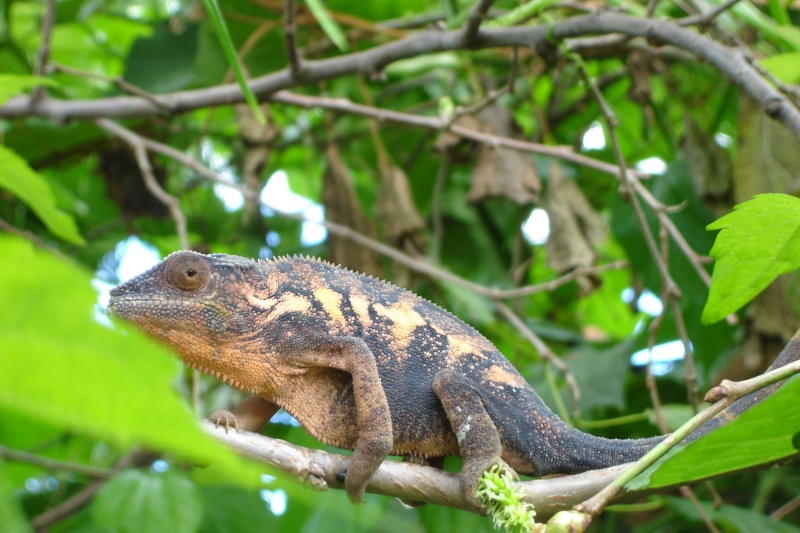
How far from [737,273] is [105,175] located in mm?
2595

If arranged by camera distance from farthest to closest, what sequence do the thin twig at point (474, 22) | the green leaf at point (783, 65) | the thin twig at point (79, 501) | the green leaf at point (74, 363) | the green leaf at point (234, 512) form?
the thin twig at point (79, 501)
the green leaf at point (234, 512)
the thin twig at point (474, 22)
the green leaf at point (783, 65)
the green leaf at point (74, 363)

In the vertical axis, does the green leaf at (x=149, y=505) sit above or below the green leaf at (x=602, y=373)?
above

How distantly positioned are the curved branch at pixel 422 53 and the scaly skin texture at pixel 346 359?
75cm

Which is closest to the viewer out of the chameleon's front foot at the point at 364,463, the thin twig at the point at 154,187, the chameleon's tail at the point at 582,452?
the chameleon's front foot at the point at 364,463

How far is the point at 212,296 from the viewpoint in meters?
1.61

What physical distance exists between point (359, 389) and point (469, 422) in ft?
0.72

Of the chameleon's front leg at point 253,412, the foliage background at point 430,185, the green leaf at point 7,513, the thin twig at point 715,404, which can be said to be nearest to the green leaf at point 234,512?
the foliage background at point 430,185

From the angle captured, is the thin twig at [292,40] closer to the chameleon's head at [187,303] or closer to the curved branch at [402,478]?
the chameleon's head at [187,303]

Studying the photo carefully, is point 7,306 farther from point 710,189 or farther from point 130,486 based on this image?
point 710,189

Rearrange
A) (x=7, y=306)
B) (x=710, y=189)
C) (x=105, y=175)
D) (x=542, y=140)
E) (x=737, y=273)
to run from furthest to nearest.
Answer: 1. (x=542, y=140)
2. (x=105, y=175)
3. (x=710, y=189)
4. (x=737, y=273)
5. (x=7, y=306)

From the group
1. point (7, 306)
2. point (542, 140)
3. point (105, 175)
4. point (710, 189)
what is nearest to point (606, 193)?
point (542, 140)

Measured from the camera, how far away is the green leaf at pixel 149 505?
1736mm

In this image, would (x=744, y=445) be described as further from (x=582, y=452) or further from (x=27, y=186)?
(x=27, y=186)

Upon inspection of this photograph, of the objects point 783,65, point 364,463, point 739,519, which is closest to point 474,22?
point 783,65
